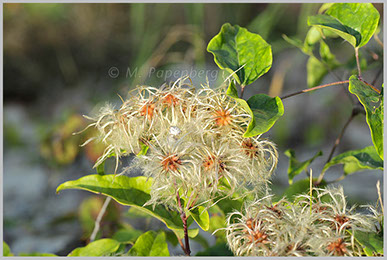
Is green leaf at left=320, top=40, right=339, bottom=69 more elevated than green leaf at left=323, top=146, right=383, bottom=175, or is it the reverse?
green leaf at left=320, top=40, right=339, bottom=69

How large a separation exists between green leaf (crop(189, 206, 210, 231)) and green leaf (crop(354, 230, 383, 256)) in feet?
0.61

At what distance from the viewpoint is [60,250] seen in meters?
1.17

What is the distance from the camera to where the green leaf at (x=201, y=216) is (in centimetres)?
54

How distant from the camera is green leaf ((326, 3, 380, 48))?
61cm

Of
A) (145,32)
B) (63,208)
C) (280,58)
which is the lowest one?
(63,208)

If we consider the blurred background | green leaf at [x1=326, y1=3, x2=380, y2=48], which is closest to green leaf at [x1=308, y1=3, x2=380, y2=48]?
green leaf at [x1=326, y1=3, x2=380, y2=48]

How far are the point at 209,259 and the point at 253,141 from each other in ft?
0.65

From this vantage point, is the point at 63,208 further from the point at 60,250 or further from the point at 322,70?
the point at 322,70

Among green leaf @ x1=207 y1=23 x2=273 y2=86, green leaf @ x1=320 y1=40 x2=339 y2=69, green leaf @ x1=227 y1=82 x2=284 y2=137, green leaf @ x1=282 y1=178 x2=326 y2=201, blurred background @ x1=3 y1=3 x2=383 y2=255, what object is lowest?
blurred background @ x1=3 y1=3 x2=383 y2=255

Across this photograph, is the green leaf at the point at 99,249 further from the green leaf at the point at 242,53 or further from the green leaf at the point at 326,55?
the green leaf at the point at 326,55

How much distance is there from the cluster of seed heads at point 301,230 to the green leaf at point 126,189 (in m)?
0.12

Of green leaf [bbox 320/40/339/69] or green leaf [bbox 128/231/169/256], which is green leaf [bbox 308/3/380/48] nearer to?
green leaf [bbox 320/40/339/69]

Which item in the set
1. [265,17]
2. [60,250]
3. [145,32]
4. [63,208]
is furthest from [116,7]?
[60,250]

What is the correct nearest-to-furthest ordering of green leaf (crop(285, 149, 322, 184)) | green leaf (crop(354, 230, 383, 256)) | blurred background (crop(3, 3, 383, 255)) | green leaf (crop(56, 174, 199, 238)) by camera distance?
green leaf (crop(354, 230, 383, 256)) < green leaf (crop(56, 174, 199, 238)) < green leaf (crop(285, 149, 322, 184)) < blurred background (crop(3, 3, 383, 255))
